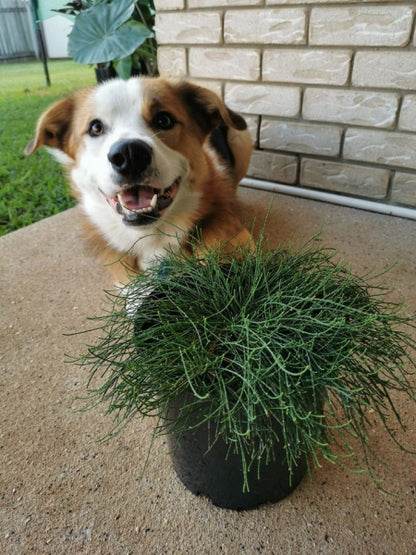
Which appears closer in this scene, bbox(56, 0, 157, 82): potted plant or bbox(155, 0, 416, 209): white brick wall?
bbox(155, 0, 416, 209): white brick wall

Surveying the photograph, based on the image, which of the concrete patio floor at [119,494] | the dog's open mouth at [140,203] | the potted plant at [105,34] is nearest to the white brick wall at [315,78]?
the potted plant at [105,34]

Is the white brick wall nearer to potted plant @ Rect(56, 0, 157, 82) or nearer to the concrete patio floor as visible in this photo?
potted plant @ Rect(56, 0, 157, 82)

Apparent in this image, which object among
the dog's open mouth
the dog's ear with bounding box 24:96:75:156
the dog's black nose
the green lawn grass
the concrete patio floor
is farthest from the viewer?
the green lawn grass

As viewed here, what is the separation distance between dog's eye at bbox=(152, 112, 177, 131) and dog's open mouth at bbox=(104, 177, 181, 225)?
7.2 inches

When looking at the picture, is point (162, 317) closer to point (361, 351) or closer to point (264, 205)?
point (361, 351)

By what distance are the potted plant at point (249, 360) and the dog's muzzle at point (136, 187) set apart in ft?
1.31

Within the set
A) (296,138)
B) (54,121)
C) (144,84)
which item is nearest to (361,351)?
(144,84)

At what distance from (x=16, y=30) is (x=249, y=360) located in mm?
2215

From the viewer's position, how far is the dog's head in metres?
1.12

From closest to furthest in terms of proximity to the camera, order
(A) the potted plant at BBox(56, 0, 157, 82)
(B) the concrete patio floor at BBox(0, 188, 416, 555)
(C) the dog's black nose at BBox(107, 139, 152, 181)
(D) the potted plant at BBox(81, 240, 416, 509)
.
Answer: (D) the potted plant at BBox(81, 240, 416, 509) → (B) the concrete patio floor at BBox(0, 188, 416, 555) → (C) the dog's black nose at BBox(107, 139, 152, 181) → (A) the potted plant at BBox(56, 0, 157, 82)

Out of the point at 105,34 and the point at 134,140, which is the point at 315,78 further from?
the point at 134,140

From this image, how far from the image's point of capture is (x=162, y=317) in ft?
2.44

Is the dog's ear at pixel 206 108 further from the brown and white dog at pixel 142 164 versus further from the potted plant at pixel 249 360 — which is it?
the potted plant at pixel 249 360

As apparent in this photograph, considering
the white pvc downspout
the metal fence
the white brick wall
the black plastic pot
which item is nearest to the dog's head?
the black plastic pot
